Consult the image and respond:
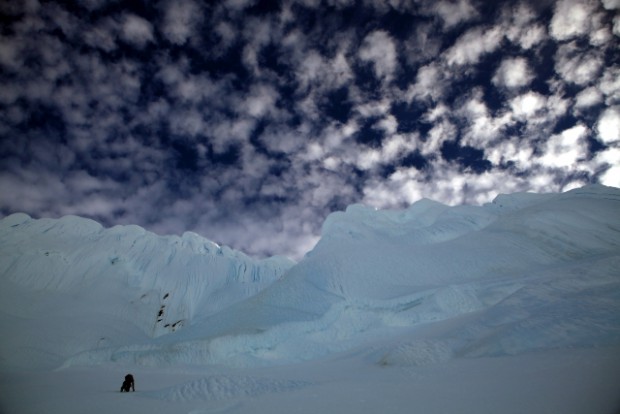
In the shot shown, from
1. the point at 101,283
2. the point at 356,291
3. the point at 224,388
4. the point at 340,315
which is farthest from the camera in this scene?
the point at 101,283

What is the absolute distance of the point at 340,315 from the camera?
26359 millimetres

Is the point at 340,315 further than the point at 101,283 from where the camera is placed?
No

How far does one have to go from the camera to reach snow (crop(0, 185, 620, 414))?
8430mm

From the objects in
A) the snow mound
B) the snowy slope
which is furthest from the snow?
the snowy slope

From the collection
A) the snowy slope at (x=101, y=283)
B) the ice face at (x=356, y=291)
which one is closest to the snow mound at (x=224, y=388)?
the ice face at (x=356, y=291)

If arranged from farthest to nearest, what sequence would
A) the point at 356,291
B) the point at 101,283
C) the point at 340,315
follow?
the point at 101,283 < the point at 356,291 < the point at 340,315

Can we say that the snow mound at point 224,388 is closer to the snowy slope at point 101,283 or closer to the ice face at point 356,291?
the ice face at point 356,291

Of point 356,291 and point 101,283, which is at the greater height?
point 101,283

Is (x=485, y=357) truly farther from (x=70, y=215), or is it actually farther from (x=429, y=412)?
(x=70, y=215)

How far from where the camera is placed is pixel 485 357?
10.7m

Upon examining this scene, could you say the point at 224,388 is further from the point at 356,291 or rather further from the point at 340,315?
the point at 356,291

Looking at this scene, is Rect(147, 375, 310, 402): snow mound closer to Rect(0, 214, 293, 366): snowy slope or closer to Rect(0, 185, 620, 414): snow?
Rect(0, 185, 620, 414): snow

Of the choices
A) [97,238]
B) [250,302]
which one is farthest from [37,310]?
[250,302]

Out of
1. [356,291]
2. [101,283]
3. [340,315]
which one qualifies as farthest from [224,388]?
[101,283]
